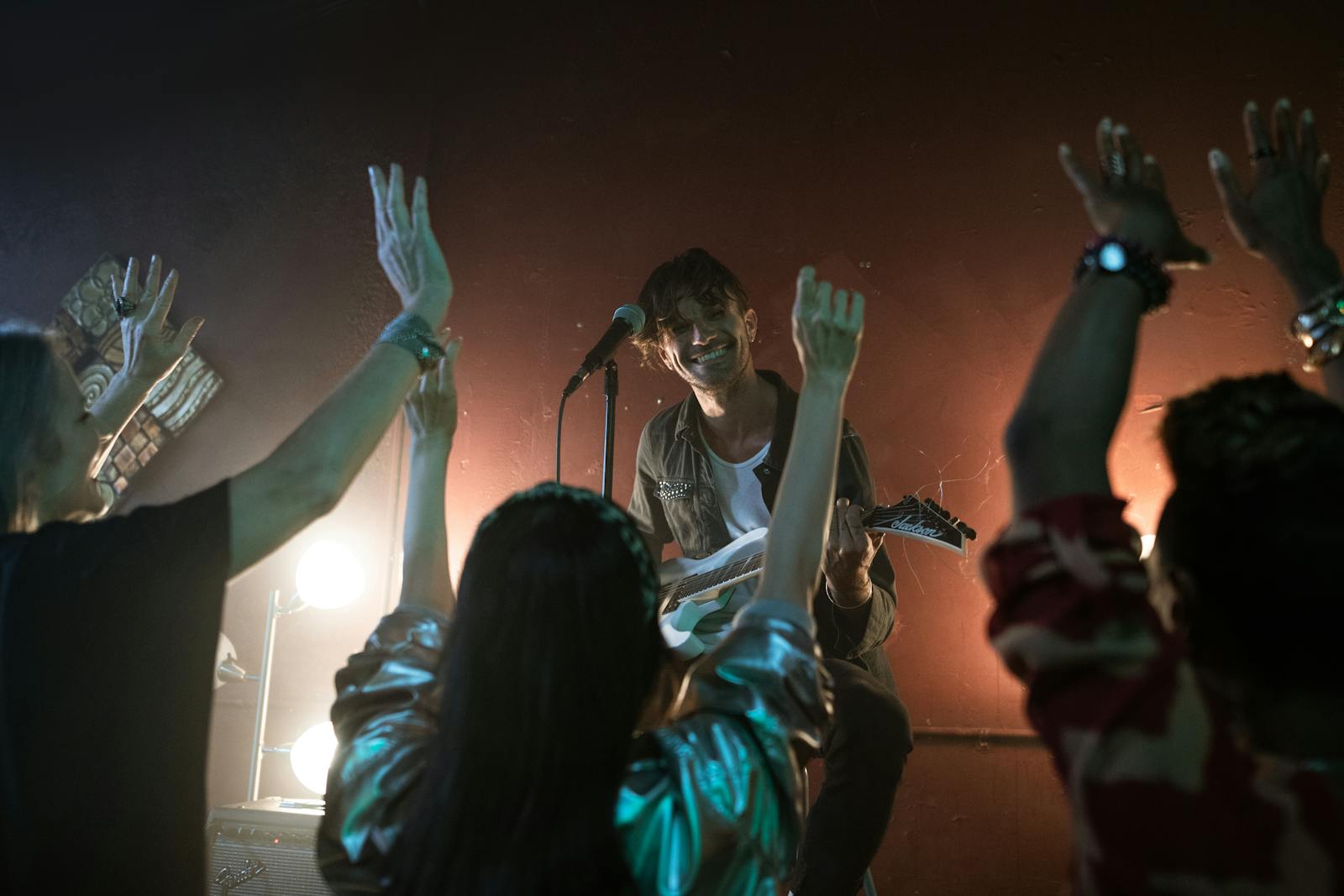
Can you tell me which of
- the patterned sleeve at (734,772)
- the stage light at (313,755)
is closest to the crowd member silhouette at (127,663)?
the patterned sleeve at (734,772)

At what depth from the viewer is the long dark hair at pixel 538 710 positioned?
90cm

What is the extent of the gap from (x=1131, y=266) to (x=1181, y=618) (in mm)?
314

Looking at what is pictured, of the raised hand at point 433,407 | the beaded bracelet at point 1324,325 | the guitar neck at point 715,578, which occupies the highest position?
the beaded bracelet at point 1324,325

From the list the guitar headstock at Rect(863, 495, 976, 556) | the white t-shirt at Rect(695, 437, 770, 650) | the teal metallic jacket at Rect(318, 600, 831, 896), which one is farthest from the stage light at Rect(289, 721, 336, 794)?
the teal metallic jacket at Rect(318, 600, 831, 896)

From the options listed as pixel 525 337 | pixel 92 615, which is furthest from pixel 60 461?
pixel 525 337

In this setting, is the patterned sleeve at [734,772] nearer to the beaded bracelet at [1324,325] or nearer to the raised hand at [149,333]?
the beaded bracelet at [1324,325]

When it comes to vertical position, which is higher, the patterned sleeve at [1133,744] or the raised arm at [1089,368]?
the raised arm at [1089,368]

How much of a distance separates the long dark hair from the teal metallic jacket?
0.04m

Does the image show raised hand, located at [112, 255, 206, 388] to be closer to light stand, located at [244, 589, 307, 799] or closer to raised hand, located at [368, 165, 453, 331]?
raised hand, located at [368, 165, 453, 331]

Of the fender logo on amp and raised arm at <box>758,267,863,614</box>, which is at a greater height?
raised arm at <box>758,267,863,614</box>

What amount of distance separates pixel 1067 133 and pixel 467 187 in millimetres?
2293

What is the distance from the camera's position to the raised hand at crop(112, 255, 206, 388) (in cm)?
183

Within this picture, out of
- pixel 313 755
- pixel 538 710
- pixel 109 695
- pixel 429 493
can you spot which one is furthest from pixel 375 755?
pixel 313 755

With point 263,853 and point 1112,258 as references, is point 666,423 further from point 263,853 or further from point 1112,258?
point 1112,258
